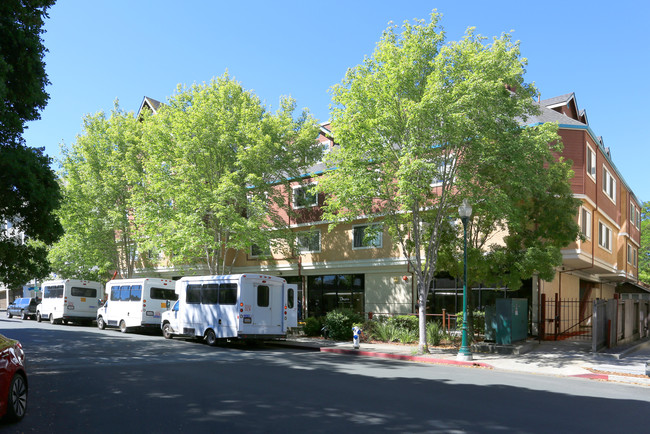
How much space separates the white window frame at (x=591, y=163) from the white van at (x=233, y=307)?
1437cm

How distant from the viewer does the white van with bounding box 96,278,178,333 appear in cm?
2809

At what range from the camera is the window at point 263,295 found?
21.3 m

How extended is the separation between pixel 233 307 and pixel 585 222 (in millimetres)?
16149

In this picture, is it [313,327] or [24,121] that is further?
[313,327]

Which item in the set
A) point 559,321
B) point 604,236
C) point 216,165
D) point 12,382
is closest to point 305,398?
point 12,382

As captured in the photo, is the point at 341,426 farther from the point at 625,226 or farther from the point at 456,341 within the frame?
the point at 625,226

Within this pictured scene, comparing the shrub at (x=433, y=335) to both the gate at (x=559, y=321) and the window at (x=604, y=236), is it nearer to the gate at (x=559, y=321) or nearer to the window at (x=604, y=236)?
the gate at (x=559, y=321)

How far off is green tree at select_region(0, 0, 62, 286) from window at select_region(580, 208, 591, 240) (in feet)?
68.5

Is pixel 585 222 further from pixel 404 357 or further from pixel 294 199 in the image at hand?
pixel 294 199

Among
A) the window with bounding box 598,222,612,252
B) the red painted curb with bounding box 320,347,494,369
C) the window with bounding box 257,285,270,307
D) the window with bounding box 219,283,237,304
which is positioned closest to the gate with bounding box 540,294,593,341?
the window with bounding box 598,222,612,252

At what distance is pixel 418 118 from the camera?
17.3 m

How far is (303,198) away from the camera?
31078mm

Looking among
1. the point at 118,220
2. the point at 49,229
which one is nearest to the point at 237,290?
the point at 49,229

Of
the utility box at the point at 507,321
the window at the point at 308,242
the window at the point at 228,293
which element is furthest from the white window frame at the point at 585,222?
the window at the point at 228,293
